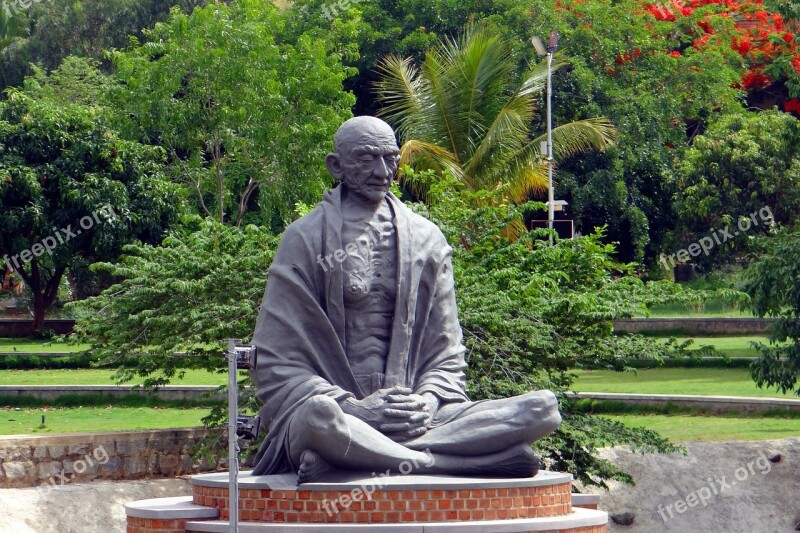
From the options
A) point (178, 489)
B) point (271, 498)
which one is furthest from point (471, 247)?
point (271, 498)

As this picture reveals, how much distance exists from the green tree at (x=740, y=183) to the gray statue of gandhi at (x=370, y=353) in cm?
2288

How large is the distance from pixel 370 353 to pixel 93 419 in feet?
38.2

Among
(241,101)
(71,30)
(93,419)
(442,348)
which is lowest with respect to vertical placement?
(93,419)

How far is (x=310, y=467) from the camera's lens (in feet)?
36.2

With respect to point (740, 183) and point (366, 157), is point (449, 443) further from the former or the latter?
point (740, 183)

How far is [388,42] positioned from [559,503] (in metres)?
27.6

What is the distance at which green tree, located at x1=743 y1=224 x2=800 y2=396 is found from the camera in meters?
20.1

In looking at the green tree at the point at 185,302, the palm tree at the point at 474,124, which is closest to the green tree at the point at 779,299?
the green tree at the point at 185,302

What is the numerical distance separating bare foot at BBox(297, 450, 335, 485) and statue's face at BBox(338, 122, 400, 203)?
7.89 feet

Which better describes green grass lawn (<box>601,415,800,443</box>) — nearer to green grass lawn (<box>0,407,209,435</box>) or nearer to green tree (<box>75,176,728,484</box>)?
green tree (<box>75,176,728,484</box>)

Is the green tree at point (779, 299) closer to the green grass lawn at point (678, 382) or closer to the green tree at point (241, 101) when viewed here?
the green grass lawn at point (678, 382)

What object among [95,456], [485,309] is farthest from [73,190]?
[485,309]

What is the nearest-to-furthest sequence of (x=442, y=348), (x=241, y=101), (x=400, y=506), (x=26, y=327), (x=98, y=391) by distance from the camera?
(x=400, y=506) → (x=442, y=348) → (x=98, y=391) → (x=241, y=101) → (x=26, y=327)

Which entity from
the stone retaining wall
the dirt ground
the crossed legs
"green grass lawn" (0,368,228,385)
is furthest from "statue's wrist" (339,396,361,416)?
"green grass lawn" (0,368,228,385)
